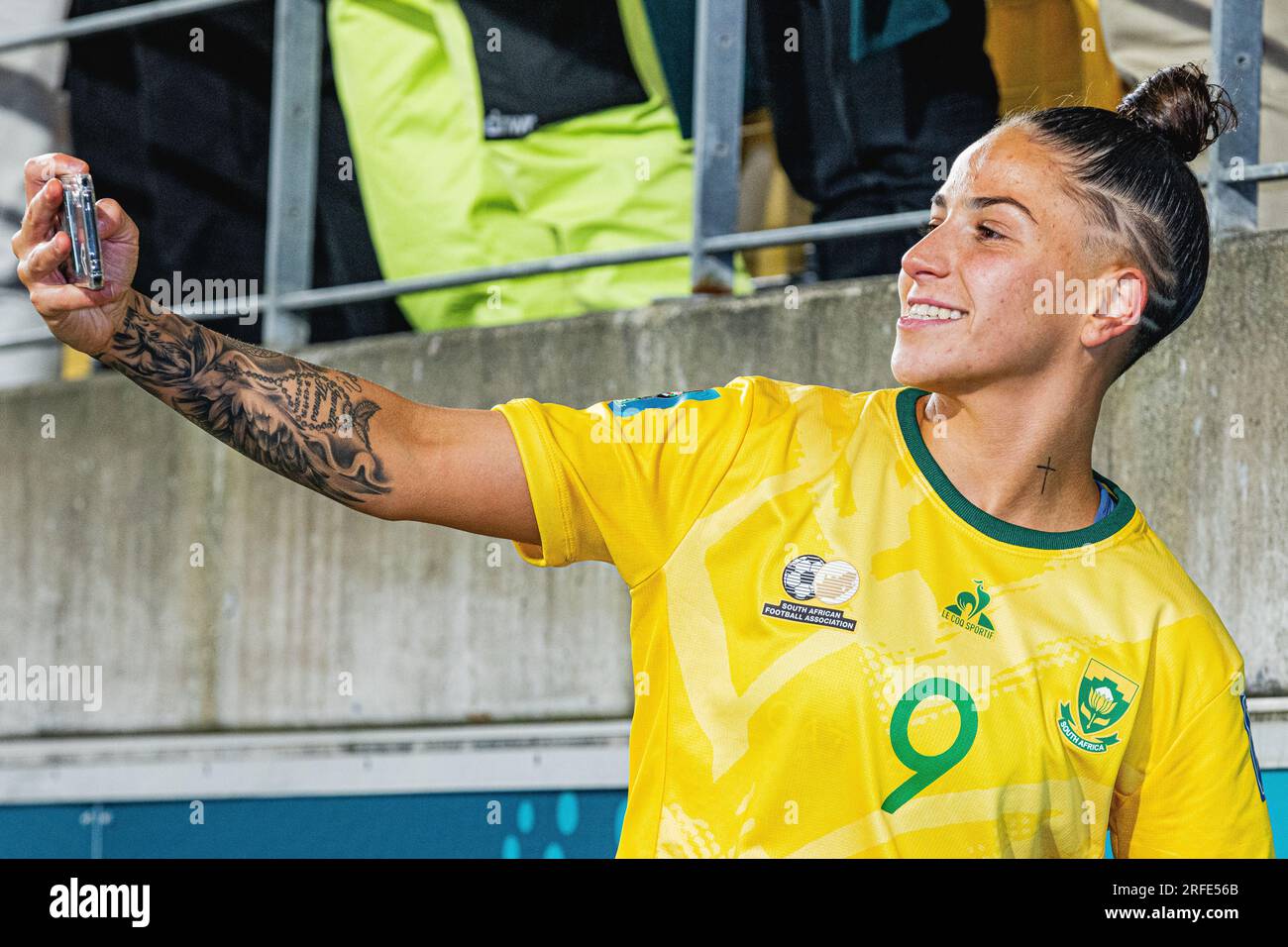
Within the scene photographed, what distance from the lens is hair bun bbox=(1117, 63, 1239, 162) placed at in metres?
2.88

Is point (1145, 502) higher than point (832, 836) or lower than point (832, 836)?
higher

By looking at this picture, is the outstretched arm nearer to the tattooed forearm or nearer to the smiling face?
the tattooed forearm

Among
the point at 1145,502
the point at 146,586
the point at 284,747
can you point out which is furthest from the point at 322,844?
the point at 1145,502

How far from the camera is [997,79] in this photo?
4.03m

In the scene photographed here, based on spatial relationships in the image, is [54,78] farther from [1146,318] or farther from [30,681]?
[1146,318]

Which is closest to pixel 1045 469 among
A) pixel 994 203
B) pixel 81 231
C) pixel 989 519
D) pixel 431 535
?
pixel 989 519

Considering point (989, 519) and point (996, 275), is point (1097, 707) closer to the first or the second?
point (989, 519)

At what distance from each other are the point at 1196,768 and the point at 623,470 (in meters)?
0.94

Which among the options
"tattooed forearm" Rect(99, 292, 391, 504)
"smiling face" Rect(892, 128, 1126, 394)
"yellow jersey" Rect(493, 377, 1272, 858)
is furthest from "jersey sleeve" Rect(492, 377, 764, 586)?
"smiling face" Rect(892, 128, 1126, 394)

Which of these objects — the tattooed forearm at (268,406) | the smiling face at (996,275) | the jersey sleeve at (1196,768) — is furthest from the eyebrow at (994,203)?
the tattooed forearm at (268,406)

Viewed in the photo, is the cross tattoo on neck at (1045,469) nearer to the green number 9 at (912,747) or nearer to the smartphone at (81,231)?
the green number 9 at (912,747)

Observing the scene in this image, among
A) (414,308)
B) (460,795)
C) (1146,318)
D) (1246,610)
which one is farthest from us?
(414,308)

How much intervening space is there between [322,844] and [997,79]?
240 centimetres

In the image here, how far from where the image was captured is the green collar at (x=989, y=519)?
2633 mm
